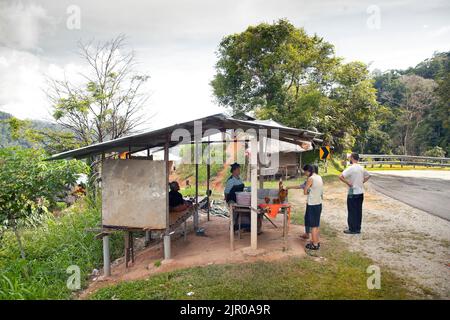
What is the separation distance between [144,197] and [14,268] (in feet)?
11.1

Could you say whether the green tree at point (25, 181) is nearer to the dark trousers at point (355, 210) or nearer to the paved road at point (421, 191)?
the dark trousers at point (355, 210)

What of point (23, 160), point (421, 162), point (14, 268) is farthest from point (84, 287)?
point (421, 162)

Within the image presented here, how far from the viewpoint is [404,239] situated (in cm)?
665

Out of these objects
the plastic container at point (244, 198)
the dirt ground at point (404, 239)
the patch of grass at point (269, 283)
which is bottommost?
the patch of grass at point (269, 283)

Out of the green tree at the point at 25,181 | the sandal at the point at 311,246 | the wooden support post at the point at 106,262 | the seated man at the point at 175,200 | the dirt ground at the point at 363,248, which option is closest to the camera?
the dirt ground at the point at 363,248

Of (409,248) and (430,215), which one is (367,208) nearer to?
(430,215)

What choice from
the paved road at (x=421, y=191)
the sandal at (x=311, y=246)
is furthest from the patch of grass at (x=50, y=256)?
the paved road at (x=421, y=191)

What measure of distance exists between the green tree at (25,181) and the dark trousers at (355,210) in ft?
22.0

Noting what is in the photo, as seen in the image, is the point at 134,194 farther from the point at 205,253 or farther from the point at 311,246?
the point at 311,246

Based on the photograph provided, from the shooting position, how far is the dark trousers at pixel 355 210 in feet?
22.1

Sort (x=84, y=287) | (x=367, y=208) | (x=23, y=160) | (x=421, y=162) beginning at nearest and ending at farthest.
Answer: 1. (x=84, y=287)
2. (x=23, y=160)
3. (x=367, y=208)
4. (x=421, y=162)

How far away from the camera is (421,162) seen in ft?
71.8

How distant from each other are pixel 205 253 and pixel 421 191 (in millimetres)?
10608
